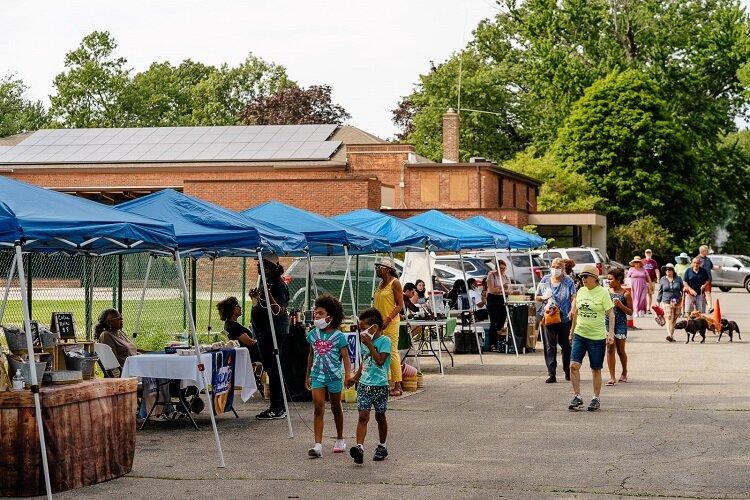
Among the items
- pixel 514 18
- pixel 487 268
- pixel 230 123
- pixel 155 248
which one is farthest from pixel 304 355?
pixel 230 123

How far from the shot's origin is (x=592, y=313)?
45.3 feet

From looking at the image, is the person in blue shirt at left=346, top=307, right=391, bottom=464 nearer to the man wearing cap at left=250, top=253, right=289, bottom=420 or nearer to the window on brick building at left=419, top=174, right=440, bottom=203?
the man wearing cap at left=250, top=253, right=289, bottom=420

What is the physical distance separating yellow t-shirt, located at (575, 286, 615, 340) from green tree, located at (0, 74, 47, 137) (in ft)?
314

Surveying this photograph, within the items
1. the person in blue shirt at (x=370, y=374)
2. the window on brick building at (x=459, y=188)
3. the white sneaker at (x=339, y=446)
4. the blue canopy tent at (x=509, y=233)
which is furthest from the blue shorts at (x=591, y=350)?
the window on brick building at (x=459, y=188)

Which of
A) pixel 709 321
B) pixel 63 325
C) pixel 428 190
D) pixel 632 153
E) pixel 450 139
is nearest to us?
pixel 63 325

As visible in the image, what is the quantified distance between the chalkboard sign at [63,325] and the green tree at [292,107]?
2501 inches

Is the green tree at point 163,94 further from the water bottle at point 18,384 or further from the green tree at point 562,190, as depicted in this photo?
the water bottle at point 18,384

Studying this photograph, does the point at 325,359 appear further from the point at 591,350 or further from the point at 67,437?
the point at 591,350

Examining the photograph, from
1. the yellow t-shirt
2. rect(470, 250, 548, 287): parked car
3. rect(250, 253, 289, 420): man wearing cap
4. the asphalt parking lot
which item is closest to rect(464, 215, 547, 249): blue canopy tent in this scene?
rect(470, 250, 548, 287): parked car

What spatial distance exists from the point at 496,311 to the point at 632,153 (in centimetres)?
4061

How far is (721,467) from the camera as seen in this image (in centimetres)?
1016

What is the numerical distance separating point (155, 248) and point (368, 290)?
17.6 m

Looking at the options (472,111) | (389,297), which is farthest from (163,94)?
(389,297)

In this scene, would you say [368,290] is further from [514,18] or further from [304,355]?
[514,18]
